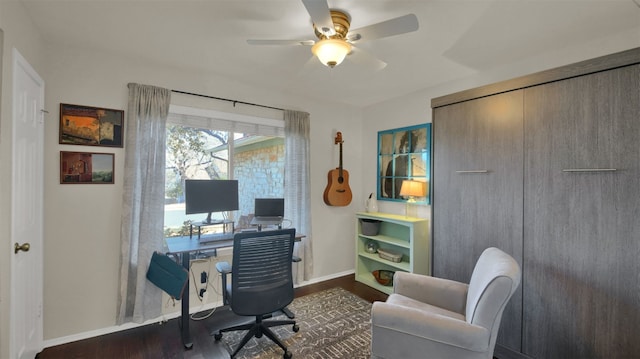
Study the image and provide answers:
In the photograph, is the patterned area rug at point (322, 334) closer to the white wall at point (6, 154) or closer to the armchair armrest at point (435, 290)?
the armchair armrest at point (435, 290)

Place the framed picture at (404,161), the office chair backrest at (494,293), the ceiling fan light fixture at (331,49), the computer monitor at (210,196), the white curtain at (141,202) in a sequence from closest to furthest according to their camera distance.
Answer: the office chair backrest at (494,293), the ceiling fan light fixture at (331,49), the white curtain at (141,202), the computer monitor at (210,196), the framed picture at (404,161)

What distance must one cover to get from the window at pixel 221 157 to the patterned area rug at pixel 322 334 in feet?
3.88

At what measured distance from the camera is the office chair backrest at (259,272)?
203 centimetres

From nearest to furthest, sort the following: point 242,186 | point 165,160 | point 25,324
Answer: point 25,324 → point 165,160 → point 242,186

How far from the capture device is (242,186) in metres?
3.22

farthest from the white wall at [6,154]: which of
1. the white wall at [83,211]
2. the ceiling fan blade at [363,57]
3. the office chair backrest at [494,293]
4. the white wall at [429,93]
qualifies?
the white wall at [429,93]

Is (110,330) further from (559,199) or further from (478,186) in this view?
(559,199)

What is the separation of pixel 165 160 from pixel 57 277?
49.5 inches

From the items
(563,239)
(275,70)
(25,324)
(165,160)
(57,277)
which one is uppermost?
(275,70)

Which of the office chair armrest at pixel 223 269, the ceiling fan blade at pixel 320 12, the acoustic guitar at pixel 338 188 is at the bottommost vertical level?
the office chair armrest at pixel 223 269

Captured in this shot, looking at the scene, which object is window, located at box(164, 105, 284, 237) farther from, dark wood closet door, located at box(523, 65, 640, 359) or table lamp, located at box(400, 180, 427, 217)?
dark wood closet door, located at box(523, 65, 640, 359)

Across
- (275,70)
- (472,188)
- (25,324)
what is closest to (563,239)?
(472,188)

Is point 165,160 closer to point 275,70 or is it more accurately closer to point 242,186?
point 242,186

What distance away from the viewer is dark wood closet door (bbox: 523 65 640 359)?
1.58m
